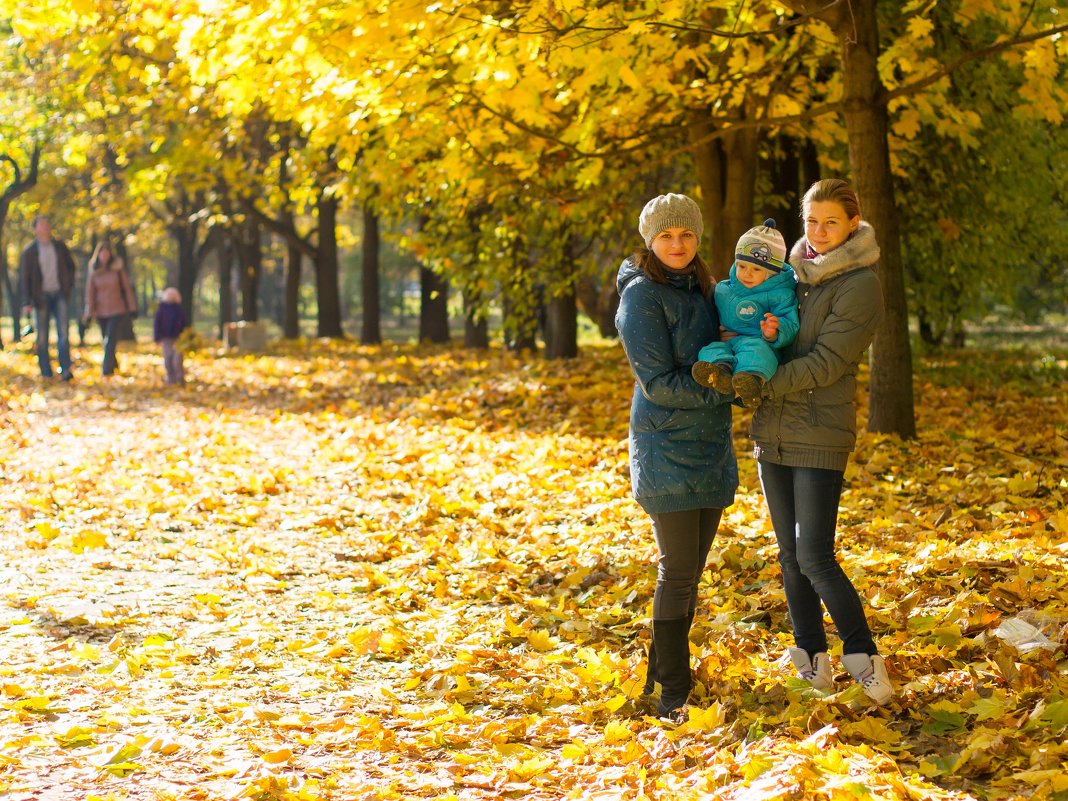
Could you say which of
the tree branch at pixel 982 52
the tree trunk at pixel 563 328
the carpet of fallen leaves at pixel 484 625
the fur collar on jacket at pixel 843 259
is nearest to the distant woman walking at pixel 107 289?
the tree trunk at pixel 563 328

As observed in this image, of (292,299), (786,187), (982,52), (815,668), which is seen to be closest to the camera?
(815,668)

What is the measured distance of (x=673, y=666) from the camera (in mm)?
4406

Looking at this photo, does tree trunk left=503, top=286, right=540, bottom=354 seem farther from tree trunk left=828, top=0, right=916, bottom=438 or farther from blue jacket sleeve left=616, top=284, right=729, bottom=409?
blue jacket sleeve left=616, top=284, right=729, bottom=409

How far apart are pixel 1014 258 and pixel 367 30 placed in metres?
14.0

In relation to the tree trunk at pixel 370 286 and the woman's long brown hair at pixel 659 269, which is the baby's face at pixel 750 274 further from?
the tree trunk at pixel 370 286

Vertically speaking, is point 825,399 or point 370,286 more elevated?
point 370,286

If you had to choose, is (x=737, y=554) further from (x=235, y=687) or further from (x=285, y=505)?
(x=285, y=505)

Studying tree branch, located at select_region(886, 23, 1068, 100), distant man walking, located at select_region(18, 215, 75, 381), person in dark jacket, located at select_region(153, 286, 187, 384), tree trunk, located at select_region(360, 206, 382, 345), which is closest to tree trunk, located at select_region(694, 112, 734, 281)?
tree branch, located at select_region(886, 23, 1068, 100)

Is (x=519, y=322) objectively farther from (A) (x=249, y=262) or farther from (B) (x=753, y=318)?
(A) (x=249, y=262)

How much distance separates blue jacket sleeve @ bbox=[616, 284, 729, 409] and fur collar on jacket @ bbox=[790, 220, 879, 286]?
1.80ft

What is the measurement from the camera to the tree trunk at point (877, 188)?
27.8 ft

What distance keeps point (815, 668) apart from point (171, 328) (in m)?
14.7

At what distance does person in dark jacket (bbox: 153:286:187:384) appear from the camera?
1730 cm

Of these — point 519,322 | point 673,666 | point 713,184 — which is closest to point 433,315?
point 519,322
